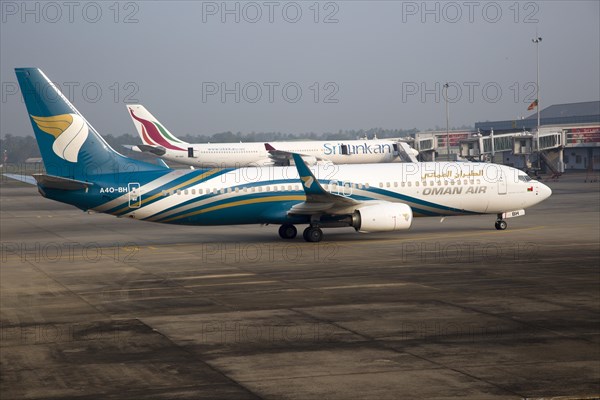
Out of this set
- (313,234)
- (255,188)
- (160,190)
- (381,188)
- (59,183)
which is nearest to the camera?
(59,183)

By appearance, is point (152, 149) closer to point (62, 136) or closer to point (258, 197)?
point (258, 197)

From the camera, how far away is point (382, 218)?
3619 cm

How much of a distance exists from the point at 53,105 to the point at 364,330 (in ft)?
70.3

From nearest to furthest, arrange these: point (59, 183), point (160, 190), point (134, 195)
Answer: point (59, 183), point (134, 195), point (160, 190)

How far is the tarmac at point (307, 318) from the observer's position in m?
15.1

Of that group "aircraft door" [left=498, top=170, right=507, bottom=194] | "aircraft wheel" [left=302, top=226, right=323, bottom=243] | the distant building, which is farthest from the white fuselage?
the distant building

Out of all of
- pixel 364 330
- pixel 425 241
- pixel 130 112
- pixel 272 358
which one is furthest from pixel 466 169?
pixel 130 112

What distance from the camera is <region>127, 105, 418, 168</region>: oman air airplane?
9188 centimetres

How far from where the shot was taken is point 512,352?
55.6 ft

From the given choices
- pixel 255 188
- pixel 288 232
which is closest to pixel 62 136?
Answer: pixel 255 188

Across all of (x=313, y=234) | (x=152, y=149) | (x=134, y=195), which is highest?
(x=152, y=149)

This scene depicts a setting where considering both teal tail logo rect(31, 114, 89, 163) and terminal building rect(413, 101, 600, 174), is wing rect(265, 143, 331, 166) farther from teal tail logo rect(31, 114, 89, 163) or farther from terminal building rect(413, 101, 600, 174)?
teal tail logo rect(31, 114, 89, 163)

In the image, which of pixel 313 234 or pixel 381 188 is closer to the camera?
pixel 313 234

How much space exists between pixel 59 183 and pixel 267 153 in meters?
62.6
